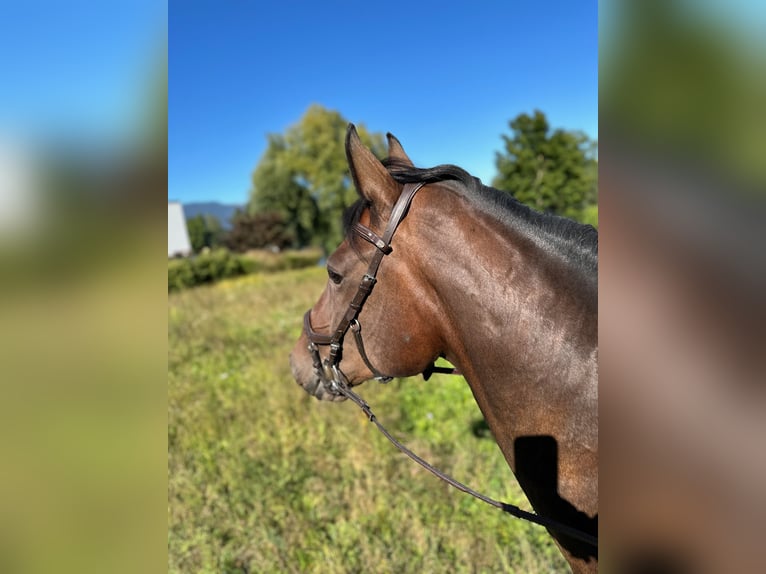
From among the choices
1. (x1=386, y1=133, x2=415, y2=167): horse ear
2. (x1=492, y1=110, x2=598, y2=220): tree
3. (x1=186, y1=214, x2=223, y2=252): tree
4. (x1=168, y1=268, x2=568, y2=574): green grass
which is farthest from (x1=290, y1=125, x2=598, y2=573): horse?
(x1=186, y1=214, x2=223, y2=252): tree

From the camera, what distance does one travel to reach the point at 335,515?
3.50 m

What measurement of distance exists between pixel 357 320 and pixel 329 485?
105 inches

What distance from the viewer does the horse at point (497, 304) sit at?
1.30m

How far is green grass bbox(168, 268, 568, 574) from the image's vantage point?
3090 mm

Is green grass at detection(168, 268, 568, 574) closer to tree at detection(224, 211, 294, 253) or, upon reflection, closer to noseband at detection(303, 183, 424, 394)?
noseband at detection(303, 183, 424, 394)

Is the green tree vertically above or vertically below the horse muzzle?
above

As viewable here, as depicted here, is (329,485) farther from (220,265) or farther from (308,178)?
(308,178)

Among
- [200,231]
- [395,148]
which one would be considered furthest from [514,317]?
[200,231]
